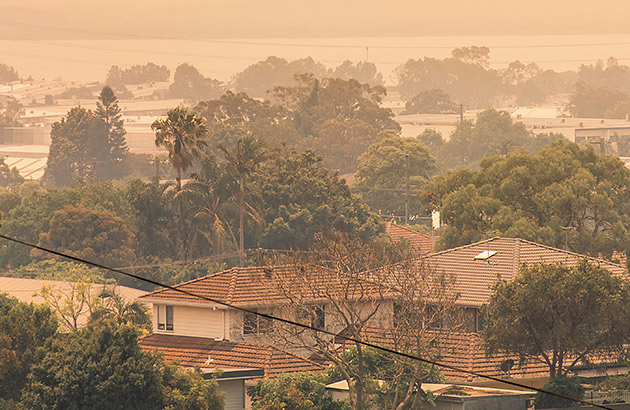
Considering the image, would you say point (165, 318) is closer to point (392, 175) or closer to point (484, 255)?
point (484, 255)

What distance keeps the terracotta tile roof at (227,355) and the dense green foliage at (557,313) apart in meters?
3.35

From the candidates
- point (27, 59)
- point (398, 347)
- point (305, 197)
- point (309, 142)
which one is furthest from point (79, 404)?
point (309, 142)

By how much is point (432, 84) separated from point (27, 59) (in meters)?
168

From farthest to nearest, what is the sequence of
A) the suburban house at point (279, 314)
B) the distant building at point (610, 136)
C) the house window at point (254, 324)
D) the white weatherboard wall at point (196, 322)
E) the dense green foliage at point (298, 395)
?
the distant building at point (610, 136) < the white weatherboard wall at point (196, 322) < the house window at point (254, 324) < the suburban house at point (279, 314) < the dense green foliage at point (298, 395)

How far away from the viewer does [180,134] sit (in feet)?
A: 160

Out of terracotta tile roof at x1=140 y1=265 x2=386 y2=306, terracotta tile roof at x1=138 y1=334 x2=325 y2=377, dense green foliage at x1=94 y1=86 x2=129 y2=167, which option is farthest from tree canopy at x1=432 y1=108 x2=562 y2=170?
terracotta tile roof at x1=138 y1=334 x2=325 y2=377

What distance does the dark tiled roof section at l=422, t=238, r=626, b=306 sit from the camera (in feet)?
94.4

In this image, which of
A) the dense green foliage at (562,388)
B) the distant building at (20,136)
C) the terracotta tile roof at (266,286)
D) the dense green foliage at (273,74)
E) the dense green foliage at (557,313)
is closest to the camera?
the dense green foliage at (562,388)

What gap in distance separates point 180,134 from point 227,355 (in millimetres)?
25756

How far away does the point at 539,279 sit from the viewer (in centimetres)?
1998

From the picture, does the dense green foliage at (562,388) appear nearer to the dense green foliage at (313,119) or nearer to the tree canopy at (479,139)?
the dense green foliage at (313,119)

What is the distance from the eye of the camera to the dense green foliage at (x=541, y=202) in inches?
1460

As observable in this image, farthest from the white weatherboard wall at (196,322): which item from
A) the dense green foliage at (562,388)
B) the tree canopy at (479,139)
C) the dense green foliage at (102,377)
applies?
the tree canopy at (479,139)

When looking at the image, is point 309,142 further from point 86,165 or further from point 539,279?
point 539,279
